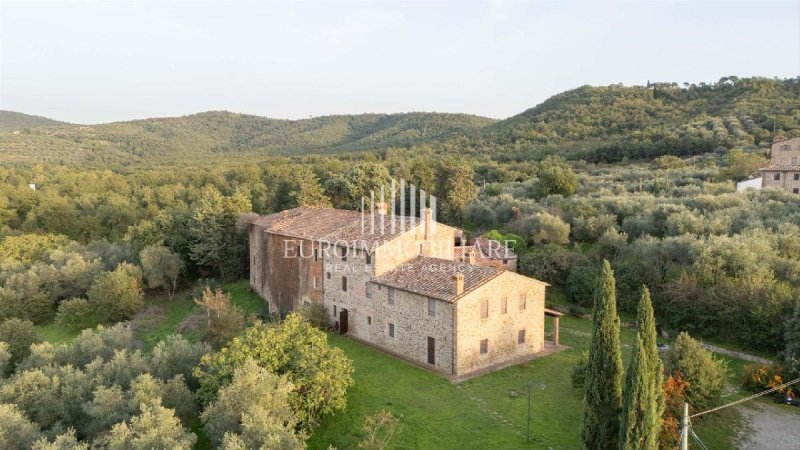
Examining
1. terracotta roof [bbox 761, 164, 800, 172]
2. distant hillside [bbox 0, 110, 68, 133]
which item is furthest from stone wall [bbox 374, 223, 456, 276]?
distant hillside [bbox 0, 110, 68, 133]

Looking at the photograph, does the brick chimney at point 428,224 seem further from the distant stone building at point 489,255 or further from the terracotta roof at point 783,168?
the terracotta roof at point 783,168

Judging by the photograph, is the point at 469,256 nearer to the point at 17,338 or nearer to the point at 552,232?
the point at 552,232

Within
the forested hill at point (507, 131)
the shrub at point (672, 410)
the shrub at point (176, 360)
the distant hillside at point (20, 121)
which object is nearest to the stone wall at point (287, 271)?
the shrub at point (176, 360)

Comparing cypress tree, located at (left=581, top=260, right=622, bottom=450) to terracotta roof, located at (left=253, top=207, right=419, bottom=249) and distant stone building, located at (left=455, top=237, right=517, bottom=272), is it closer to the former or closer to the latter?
terracotta roof, located at (left=253, top=207, right=419, bottom=249)

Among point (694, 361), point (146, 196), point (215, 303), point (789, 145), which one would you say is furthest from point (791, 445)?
point (146, 196)

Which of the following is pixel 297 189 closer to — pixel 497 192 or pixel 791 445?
pixel 497 192

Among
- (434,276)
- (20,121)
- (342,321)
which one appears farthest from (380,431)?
(20,121)
